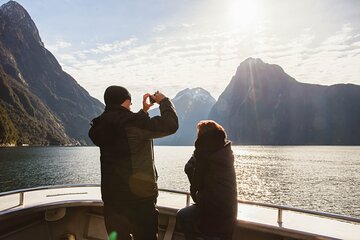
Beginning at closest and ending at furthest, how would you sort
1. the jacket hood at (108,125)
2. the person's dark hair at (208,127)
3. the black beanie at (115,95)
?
the jacket hood at (108,125) → the black beanie at (115,95) → the person's dark hair at (208,127)

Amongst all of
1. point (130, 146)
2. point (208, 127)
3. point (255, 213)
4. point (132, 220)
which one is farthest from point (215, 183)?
point (255, 213)

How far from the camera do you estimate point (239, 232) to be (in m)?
5.06

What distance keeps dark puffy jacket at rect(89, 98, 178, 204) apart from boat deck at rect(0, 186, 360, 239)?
2179 millimetres

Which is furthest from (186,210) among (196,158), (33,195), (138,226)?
(33,195)

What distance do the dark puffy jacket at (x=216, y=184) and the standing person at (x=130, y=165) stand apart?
981mm

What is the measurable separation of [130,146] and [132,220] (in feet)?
2.58

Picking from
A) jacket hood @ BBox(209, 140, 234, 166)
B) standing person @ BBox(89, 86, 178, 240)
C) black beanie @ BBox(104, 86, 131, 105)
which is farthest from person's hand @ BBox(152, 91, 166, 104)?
jacket hood @ BBox(209, 140, 234, 166)

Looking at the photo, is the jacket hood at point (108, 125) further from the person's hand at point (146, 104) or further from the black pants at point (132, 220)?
the black pants at point (132, 220)

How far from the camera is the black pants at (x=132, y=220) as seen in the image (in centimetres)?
314

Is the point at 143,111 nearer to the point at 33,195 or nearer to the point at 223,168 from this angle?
the point at 223,168

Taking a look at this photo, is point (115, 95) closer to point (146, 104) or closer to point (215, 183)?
point (146, 104)

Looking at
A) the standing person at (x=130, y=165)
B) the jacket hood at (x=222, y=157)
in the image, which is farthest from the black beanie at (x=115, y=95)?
the jacket hood at (x=222, y=157)

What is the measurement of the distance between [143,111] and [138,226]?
122 centimetres

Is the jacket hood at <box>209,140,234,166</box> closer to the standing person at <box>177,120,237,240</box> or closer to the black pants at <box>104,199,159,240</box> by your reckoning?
the standing person at <box>177,120,237,240</box>
